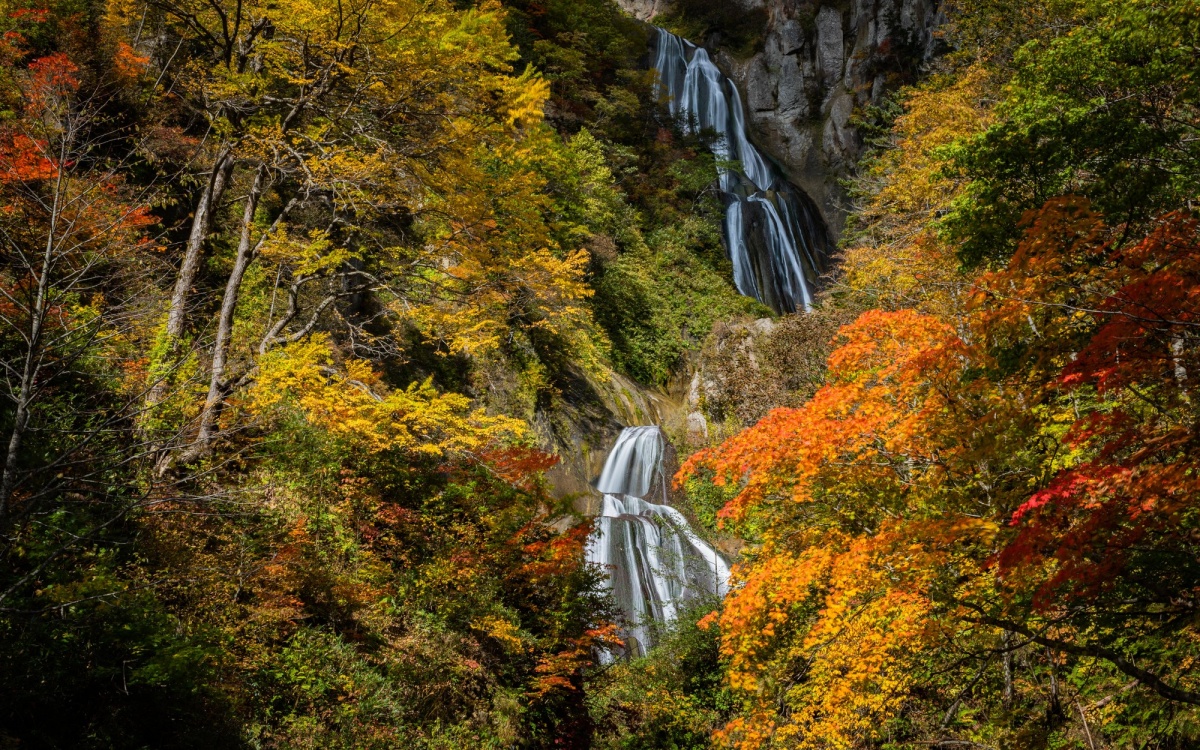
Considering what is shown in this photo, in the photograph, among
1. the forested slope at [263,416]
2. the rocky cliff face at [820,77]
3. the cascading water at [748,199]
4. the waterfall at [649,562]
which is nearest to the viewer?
the forested slope at [263,416]

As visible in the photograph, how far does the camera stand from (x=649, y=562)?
1281 centimetres

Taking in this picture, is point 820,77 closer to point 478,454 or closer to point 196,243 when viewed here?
point 478,454

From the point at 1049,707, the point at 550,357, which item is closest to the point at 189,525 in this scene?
the point at 1049,707

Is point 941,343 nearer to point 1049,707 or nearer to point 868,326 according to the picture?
point 868,326

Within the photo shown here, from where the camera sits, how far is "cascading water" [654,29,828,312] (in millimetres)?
27109

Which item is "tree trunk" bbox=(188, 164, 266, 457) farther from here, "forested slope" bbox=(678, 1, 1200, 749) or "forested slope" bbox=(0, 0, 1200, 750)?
"forested slope" bbox=(678, 1, 1200, 749)

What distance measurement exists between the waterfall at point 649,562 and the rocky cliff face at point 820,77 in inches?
950

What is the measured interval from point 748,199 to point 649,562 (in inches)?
814

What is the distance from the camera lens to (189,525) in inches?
243

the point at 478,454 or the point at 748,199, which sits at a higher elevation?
the point at 748,199

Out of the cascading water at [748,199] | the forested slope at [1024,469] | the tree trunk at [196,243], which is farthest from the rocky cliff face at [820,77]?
the tree trunk at [196,243]

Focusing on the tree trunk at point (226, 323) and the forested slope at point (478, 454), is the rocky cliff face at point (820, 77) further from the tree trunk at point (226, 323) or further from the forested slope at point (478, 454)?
the tree trunk at point (226, 323)

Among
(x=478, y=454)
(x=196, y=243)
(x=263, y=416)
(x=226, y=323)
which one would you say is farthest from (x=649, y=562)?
(x=196, y=243)

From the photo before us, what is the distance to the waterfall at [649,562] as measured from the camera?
12188 mm
